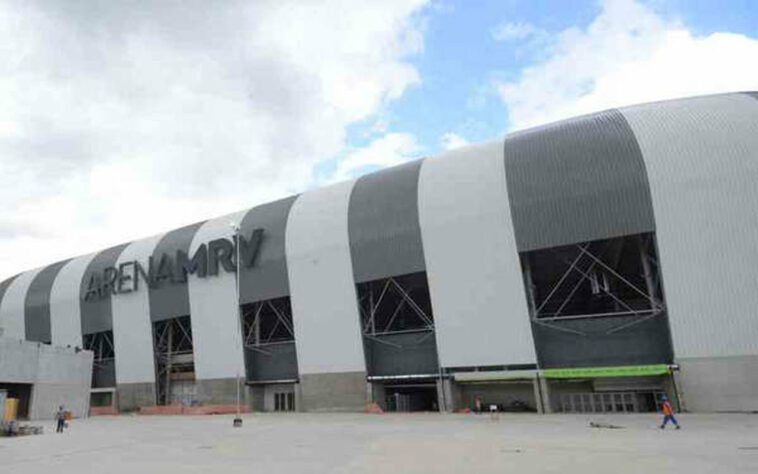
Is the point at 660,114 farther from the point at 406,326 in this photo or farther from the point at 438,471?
the point at 438,471

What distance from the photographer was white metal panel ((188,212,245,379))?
46.2 m

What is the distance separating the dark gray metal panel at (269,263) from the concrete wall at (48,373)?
1675 centimetres

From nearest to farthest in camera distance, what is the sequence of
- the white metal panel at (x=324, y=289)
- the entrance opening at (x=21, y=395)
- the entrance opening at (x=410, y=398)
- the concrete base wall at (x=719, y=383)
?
the concrete base wall at (x=719, y=383)
the white metal panel at (x=324, y=289)
the entrance opening at (x=410, y=398)
the entrance opening at (x=21, y=395)

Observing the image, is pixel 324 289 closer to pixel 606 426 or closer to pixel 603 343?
pixel 603 343

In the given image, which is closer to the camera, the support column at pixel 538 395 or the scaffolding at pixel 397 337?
the support column at pixel 538 395

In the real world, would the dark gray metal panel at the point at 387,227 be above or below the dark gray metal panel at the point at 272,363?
above

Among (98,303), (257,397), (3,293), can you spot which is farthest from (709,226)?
(3,293)

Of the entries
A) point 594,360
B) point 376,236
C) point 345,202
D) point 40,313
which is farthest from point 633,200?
point 40,313

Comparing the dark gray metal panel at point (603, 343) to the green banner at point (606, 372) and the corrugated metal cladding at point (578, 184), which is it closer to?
the green banner at point (606, 372)

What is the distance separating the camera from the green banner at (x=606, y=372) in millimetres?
29594

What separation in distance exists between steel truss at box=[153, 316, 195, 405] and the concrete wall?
6.06m

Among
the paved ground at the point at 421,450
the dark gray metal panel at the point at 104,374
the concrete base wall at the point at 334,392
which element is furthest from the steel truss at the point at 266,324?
the paved ground at the point at 421,450

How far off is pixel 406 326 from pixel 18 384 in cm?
3187

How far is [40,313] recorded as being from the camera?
2413 inches
